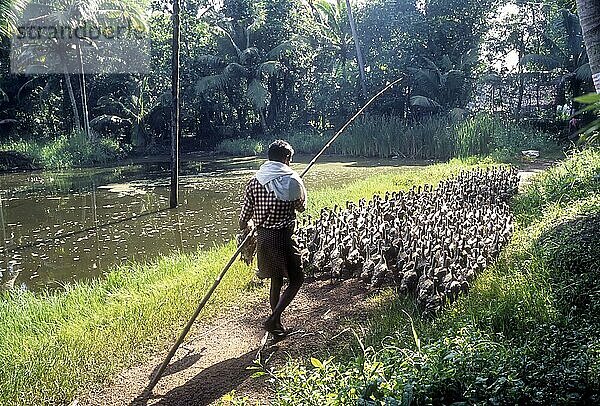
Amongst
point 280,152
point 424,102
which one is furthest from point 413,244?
point 424,102

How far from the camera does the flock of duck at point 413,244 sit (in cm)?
466

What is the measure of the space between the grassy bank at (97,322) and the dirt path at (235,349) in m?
0.22

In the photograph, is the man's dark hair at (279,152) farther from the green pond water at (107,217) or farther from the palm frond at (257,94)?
the palm frond at (257,94)

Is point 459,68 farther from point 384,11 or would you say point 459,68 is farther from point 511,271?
point 511,271

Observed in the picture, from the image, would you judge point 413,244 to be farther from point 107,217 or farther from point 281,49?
point 281,49

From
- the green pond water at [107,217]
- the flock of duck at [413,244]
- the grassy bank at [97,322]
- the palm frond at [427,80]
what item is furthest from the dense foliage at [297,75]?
the grassy bank at [97,322]

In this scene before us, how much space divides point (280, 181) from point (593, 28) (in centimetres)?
376

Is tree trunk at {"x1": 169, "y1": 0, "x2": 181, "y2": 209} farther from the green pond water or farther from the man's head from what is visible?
the man's head

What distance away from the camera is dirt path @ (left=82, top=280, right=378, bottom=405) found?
383 cm

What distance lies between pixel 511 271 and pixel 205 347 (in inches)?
104

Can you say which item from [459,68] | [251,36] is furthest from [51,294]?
[251,36]

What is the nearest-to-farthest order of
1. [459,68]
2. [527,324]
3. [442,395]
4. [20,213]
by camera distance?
[442,395] → [527,324] → [20,213] → [459,68]

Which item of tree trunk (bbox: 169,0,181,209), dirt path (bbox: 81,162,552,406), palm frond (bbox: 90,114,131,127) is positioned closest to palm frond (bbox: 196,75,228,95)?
palm frond (bbox: 90,114,131,127)

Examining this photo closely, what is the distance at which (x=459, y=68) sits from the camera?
69.1 feet
